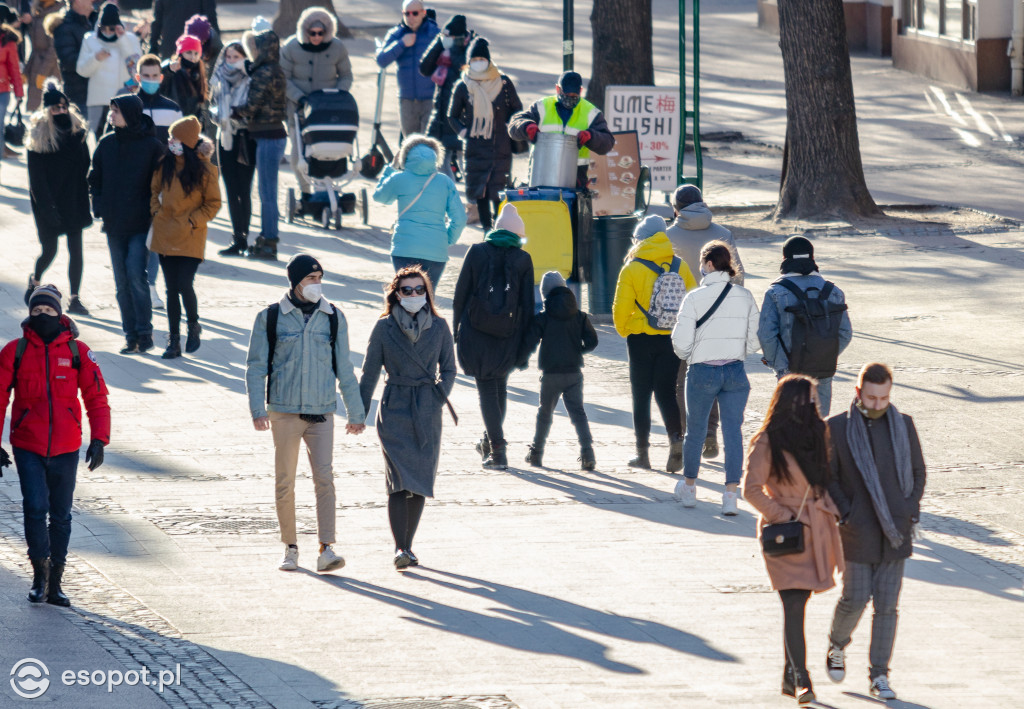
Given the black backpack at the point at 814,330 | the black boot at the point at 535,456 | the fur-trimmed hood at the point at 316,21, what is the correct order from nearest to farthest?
the black backpack at the point at 814,330
the black boot at the point at 535,456
the fur-trimmed hood at the point at 316,21

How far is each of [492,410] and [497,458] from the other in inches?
11.9

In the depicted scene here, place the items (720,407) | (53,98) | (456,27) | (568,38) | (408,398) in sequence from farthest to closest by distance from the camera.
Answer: (568,38)
(456,27)
(53,98)
(720,407)
(408,398)

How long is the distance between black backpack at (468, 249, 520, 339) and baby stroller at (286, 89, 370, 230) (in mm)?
6898

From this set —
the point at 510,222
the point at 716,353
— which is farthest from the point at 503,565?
the point at 510,222

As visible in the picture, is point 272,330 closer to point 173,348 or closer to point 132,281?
point 173,348

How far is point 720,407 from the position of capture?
9.59m

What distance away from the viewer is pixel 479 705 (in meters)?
6.61

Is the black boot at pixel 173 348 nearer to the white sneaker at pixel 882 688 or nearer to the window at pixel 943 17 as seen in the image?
the white sneaker at pixel 882 688

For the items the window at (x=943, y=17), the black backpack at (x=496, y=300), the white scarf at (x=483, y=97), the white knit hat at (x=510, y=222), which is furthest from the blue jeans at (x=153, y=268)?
the window at (x=943, y=17)

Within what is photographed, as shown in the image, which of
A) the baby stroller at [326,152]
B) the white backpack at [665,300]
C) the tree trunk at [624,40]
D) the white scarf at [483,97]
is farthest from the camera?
the tree trunk at [624,40]

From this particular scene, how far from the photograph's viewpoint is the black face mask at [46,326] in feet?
25.2

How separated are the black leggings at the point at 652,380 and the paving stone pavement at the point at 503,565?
342 millimetres

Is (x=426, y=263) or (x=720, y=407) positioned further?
(x=426, y=263)

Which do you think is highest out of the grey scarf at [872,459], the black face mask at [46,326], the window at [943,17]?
the window at [943,17]
